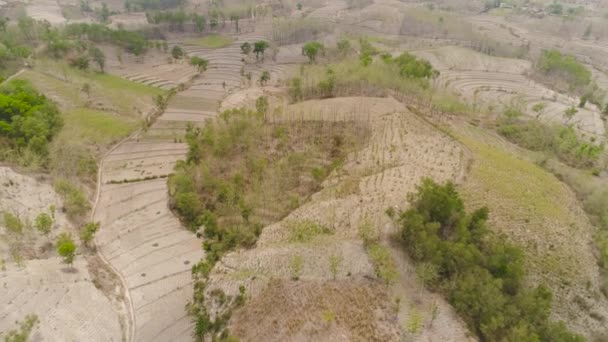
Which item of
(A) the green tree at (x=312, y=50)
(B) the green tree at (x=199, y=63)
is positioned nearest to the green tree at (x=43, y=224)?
(B) the green tree at (x=199, y=63)

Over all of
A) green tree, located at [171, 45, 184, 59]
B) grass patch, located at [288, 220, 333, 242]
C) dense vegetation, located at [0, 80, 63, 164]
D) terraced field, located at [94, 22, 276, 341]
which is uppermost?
green tree, located at [171, 45, 184, 59]

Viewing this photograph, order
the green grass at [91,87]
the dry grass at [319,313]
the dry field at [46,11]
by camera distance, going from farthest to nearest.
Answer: the dry field at [46,11], the green grass at [91,87], the dry grass at [319,313]

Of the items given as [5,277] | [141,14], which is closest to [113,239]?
[5,277]

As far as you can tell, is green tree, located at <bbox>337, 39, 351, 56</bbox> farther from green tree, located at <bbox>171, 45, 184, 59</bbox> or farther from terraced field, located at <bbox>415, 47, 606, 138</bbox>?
green tree, located at <bbox>171, 45, 184, 59</bbox>

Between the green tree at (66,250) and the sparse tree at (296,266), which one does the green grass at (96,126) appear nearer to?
the green tree at (66,250)

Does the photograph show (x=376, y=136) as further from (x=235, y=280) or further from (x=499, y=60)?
(x=499, y=60)

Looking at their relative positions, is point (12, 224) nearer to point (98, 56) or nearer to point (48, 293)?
point (48, 293)

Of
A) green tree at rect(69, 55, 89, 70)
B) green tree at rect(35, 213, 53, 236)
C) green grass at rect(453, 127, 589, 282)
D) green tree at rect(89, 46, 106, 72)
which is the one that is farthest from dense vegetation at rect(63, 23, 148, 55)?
green grass at rect(453, 127, 589, 282)
